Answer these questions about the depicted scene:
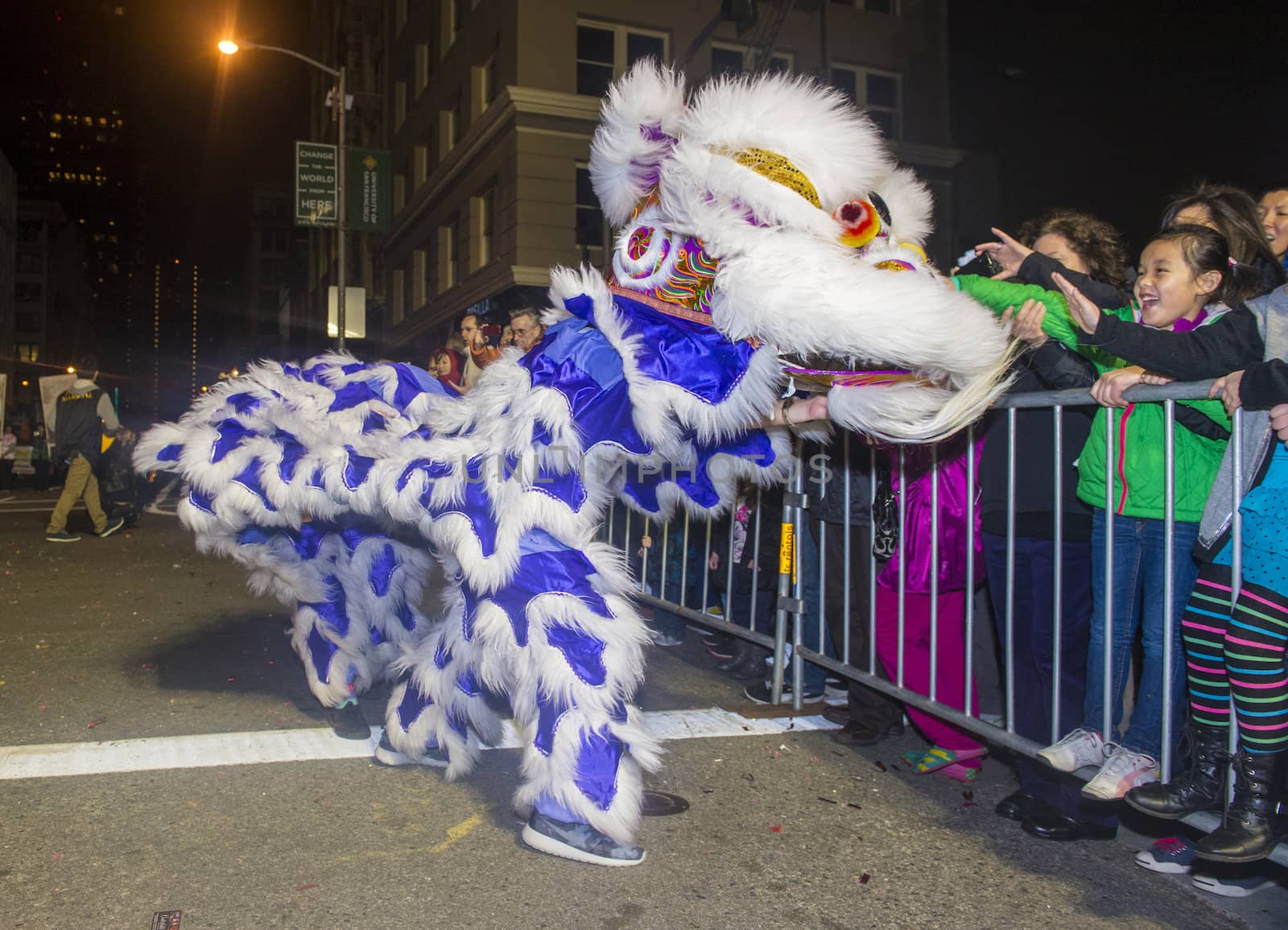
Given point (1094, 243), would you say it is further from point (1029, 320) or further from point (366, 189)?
point (366, 189)

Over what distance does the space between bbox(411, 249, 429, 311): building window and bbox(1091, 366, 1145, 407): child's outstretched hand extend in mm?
24791

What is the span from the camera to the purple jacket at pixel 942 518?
3.66 meters

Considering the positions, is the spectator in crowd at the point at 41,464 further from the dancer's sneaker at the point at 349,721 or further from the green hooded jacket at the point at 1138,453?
the green hooded jacket at the point at 1138,453

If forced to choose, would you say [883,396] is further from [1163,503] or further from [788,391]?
[1163,503]

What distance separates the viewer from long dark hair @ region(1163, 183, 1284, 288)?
3072mm

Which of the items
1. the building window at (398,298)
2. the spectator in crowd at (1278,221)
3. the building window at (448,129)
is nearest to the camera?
the spectator in crowd at (1278,221)

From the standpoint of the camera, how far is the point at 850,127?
8.41 ft

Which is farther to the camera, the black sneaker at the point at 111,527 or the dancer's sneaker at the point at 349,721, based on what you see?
the black sneaker at the point at 111,527

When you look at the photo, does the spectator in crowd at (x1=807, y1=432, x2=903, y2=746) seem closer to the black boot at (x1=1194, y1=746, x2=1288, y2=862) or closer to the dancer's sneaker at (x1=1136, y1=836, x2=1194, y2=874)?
the dancer's sneaker at (x1=1136, y1=836, x2=1194, y2=874)

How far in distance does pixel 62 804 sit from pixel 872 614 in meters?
2.88

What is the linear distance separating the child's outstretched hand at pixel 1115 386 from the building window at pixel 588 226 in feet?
55.9

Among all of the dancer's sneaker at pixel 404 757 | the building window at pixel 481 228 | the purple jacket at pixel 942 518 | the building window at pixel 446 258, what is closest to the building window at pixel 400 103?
the building window at pixel 446 258

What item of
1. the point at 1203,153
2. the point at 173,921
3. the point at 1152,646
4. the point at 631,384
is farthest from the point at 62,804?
the point at 1203,153

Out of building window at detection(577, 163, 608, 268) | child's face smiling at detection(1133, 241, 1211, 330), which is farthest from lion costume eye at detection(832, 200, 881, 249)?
building window at detection(577, 163, 608, 268)
